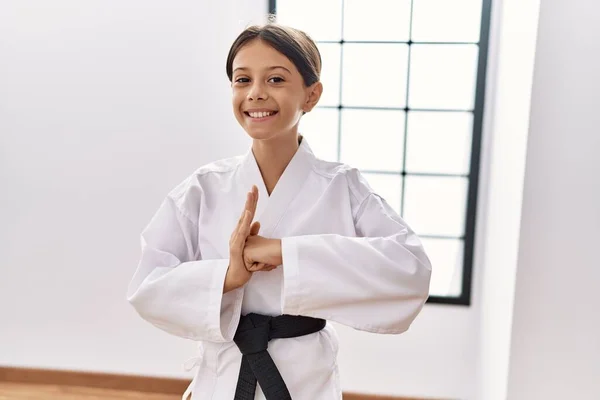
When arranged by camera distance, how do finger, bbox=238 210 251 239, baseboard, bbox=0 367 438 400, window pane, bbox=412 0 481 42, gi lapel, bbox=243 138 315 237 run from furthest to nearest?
baseboard, bbox=0 367 438 400
window pane, bbox=412 0 481 42
gi lapel, bbox=243 138 315 237
finger, bbox=238 210 251 239

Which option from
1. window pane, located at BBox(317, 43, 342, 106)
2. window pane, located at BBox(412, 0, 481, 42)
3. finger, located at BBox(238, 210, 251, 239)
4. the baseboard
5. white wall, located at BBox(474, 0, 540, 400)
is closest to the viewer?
finger, located at BBox(238, 210, 251, 239)

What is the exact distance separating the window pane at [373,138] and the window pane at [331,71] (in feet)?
0.28

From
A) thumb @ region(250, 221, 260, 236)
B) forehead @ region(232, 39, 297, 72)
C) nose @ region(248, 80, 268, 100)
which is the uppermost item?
forehead @ region(232, 39, 297, 72)

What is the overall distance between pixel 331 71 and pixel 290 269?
167cm

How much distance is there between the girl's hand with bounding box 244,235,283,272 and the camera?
1.17 m

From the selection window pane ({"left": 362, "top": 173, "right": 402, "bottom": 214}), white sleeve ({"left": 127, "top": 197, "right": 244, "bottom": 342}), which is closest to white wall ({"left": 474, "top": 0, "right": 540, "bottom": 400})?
window pane ({"left": 362, "top": 173, "right": 402, "bottom": 214})

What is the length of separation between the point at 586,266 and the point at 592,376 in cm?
33

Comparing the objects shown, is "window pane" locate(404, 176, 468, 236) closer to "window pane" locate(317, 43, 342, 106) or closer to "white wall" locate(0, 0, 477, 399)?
"white wall" locate(0, 0, 477, 399)

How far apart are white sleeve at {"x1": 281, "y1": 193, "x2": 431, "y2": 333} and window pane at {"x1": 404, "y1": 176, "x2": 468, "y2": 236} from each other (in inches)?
57.3

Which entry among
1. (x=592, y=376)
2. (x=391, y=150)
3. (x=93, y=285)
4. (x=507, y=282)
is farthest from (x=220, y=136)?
(x=592, y=376)

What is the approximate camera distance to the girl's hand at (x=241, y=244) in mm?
1170

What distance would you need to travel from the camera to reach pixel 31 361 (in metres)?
2.94

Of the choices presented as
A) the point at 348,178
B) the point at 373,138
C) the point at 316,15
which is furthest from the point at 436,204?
the point at 348,178

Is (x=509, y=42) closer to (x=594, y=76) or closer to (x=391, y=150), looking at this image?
(x=594, y=76)
